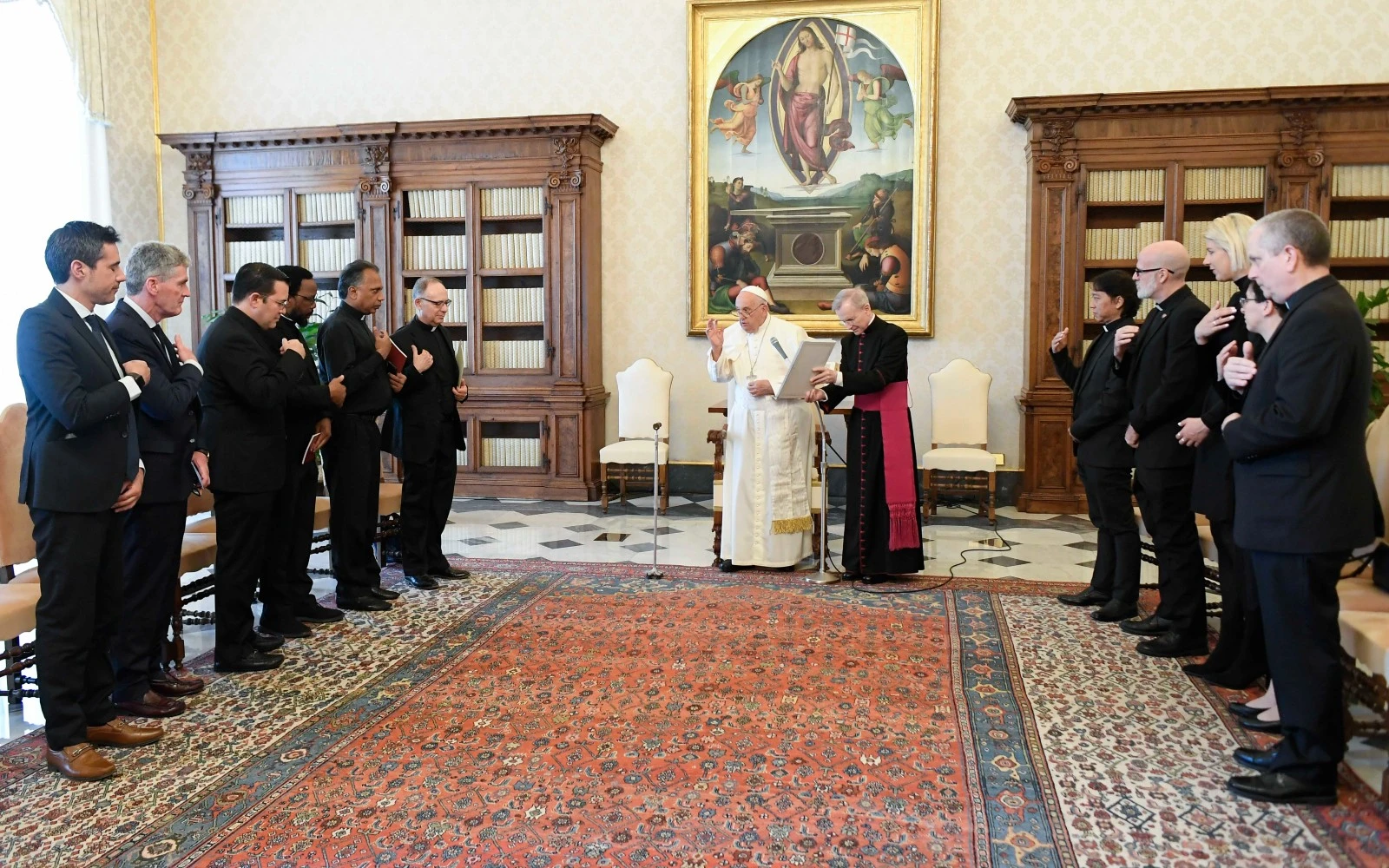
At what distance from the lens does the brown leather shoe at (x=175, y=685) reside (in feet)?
12.3

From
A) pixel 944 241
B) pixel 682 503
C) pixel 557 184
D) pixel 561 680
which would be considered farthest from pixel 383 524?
pixel 944 241

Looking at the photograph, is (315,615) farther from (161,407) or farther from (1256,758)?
(1256,758)

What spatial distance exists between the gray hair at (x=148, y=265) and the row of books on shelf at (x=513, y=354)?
502 cm

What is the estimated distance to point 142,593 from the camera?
3568mm

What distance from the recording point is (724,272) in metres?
8.47

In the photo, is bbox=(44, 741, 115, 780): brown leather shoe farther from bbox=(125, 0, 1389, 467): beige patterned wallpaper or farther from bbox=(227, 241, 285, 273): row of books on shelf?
bbox=(227, 241, 285, 273): row of books on shelf

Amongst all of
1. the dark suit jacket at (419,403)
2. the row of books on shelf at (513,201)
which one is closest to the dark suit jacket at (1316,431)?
the dark suit jacket at (419,403)

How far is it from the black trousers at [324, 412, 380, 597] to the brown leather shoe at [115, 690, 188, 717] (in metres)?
1.41

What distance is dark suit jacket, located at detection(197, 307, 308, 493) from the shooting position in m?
3.93

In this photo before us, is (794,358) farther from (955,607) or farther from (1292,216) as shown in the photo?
(1292,216)

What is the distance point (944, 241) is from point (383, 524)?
4.87m

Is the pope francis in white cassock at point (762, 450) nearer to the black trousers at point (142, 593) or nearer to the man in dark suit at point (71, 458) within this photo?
the black trousers at point (142, 593)

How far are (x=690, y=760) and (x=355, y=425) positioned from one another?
258cm

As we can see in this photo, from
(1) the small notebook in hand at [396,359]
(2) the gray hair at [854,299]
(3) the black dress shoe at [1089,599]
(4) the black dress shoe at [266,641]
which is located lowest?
(4) the black dress shoe at [266,641]
